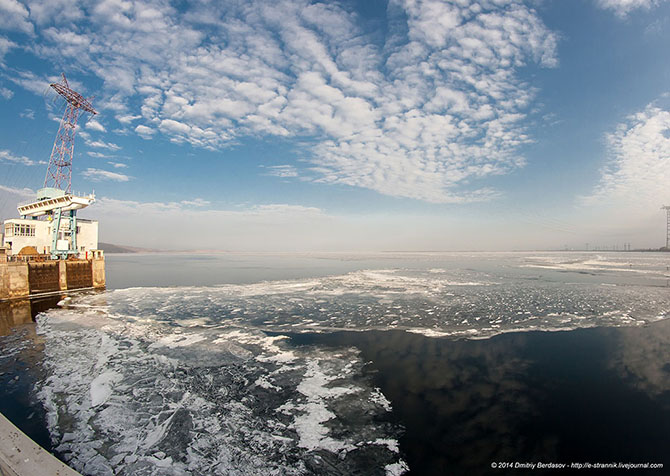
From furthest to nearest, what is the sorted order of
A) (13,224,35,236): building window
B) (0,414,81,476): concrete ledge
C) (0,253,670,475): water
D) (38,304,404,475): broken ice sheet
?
(13,224,35,236): building window
(0,253,670,475): water
(38,304,404,475): broken ice sheet
(0,414,81,476): concrete ledge

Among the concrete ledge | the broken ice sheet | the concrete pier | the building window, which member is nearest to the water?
the broken ice sheet

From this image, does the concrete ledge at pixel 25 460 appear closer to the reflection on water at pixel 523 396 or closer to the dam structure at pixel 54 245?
the reflection on water at pixel 523 396

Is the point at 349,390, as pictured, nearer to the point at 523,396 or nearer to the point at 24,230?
the point at 523,396

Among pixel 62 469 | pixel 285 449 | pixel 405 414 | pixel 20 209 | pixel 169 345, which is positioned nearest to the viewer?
pixel 62 469

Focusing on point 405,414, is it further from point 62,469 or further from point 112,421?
point 112,421

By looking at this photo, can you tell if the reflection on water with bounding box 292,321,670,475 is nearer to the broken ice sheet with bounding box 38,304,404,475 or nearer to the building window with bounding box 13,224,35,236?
the broken ice sheet with bounding box 38,304,404,475

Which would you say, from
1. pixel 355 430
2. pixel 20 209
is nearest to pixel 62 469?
pixel 355 430

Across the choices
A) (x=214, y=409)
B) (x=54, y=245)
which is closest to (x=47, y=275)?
(x=54, y=245)
